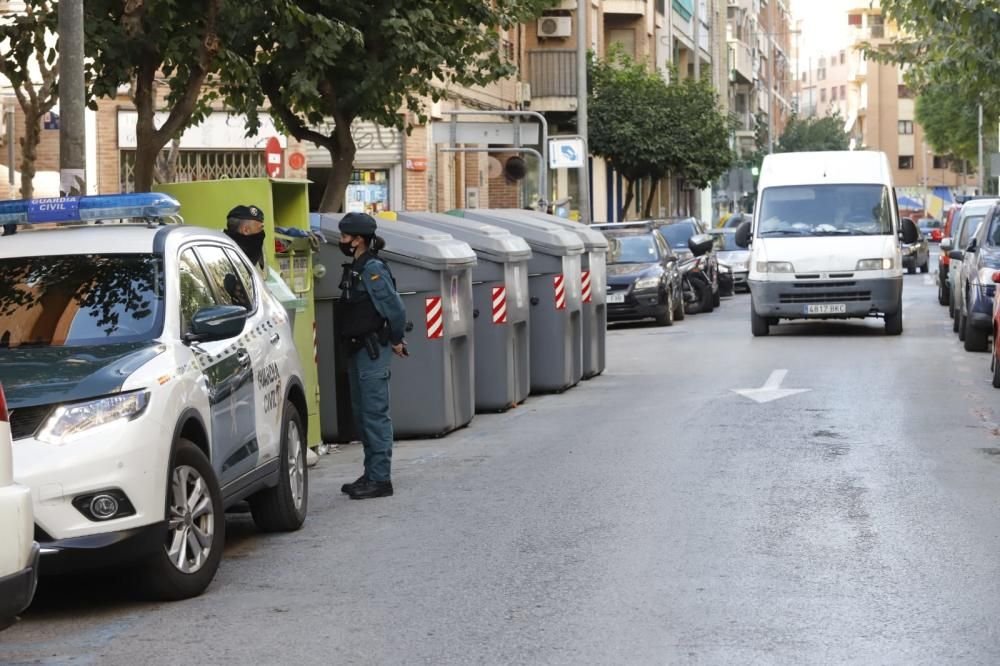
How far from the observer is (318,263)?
13977mm

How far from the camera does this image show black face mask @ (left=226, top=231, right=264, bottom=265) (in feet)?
39.8

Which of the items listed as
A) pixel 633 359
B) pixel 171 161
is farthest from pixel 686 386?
pixel 171 161

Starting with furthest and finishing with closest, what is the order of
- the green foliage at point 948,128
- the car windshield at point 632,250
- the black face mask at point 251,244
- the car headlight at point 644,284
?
the green foliage at point 948,128
the car windshield at point 632,250
the car headlight at point 644,284
the black face mask at point 251,244

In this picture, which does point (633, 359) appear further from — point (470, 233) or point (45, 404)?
point (45, 404)

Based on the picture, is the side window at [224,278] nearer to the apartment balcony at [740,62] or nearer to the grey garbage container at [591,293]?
the grey garbage container at [591,293]

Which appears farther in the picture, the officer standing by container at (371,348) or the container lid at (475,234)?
the container lid at (475,234)

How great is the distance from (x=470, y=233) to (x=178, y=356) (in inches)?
326

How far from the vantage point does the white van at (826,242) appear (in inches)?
989

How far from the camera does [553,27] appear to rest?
1836 inches

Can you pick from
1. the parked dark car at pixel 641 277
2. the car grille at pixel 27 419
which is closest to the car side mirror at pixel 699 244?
the parked dark car at pixel 641 277

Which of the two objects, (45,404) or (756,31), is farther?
(756,31)

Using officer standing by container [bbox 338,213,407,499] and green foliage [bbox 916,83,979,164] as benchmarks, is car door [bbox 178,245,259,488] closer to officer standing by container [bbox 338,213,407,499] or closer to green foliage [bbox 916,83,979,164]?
officer standing by container [bbox 338,213,407,499]

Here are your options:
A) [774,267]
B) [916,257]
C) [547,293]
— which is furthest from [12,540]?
[916,257]

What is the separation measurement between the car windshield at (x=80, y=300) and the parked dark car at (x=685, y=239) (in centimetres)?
2569
